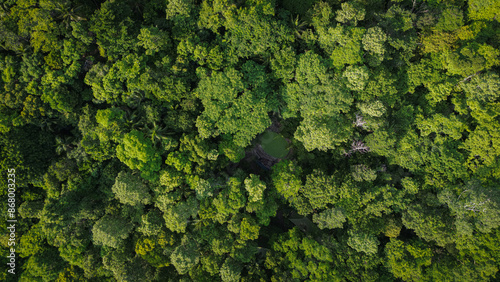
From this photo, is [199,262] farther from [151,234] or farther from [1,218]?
[1,218]

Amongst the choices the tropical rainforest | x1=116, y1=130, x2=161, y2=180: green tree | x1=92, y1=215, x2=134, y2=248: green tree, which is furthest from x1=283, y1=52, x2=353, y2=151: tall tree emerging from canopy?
x1=92, y1=215, x2=134, y2=248: green tree

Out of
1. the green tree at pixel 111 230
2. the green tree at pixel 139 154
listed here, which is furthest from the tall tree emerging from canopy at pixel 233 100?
the green tree at pixel 111 230

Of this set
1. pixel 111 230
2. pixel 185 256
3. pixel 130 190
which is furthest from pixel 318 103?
pixel 111 230

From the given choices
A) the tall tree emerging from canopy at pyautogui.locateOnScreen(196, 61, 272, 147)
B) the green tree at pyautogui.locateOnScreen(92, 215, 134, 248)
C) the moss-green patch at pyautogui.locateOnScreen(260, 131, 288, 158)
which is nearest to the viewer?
the tall tree emerging from canopy at pyautogui.locateOnScreen(196, 61, 272, 147)

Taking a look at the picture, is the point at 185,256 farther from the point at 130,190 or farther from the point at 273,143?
the point at 273,143

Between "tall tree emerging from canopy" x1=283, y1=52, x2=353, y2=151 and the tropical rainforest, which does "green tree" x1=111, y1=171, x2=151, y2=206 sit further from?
"tall tree emerging from canopy" x1=283, y1=52, x2=353, y2=151

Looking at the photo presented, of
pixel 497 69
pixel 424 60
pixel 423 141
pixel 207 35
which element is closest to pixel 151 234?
pixel 207 35
